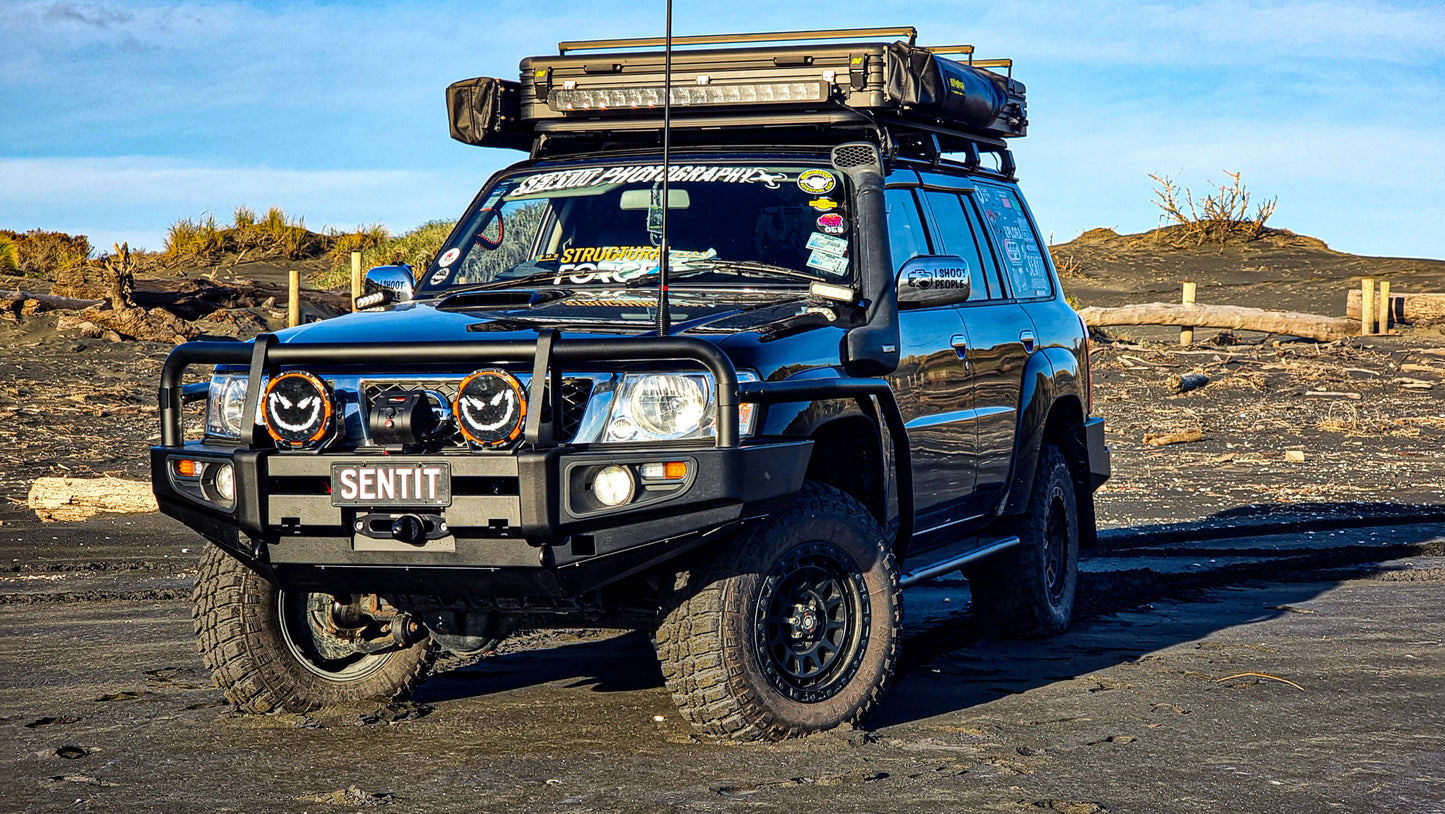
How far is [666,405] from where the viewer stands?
5.00 metres

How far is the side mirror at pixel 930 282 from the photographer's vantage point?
609 centimetres

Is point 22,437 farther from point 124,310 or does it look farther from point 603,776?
point 603,776

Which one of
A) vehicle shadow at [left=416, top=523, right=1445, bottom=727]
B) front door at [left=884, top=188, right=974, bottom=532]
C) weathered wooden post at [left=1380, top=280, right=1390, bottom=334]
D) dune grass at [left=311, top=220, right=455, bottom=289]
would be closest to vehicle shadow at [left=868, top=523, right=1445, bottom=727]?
vehicle shadow at [left=416, top=523, right=1445, bottom=727]

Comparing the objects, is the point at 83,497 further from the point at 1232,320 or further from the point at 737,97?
the point at 1232,320

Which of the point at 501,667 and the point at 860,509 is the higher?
the point at 860,509

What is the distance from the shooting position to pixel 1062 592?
315 inches

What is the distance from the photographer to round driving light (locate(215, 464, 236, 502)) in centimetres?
523

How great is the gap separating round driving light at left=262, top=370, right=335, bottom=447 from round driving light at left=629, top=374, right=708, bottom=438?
0.92 meters

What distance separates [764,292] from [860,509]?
3.07 ft

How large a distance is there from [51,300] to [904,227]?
60.2 ft

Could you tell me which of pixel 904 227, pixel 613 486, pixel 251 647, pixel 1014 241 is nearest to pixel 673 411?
pixel 613 486

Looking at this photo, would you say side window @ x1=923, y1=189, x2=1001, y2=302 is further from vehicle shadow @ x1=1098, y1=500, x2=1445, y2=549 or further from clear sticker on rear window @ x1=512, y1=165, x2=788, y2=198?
vehicle shadow @ x1=1098, y1=500, x2=1445, y2=549

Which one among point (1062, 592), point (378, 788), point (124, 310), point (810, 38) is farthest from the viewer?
point (124, 310)

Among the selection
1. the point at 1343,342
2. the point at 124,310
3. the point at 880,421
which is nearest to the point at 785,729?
the point at 880,421
